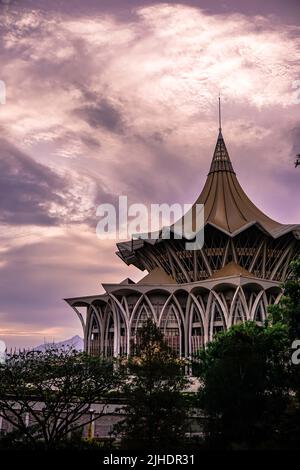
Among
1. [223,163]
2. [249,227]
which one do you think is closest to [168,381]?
[249,227]

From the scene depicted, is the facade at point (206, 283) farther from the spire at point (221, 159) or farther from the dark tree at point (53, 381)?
the dark tree at point (53, 381)

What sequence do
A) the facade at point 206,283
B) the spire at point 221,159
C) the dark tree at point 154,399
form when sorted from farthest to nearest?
the spire at point 221,159 → the facade at point 206,283 → the dark tree at point 154,399

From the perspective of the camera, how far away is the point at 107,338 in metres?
57.8

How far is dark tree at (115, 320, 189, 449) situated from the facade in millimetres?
29814

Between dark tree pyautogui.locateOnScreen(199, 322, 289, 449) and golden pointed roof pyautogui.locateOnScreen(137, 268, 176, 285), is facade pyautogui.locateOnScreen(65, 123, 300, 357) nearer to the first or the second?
golden pointed roof pyautogui.locateOnScreen(137, 268, 176, 285)

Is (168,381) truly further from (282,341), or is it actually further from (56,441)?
(282,341)

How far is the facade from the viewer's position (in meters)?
50.8

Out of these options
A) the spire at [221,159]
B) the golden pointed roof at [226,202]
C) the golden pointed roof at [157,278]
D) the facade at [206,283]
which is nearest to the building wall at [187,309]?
the facade at [206,283]

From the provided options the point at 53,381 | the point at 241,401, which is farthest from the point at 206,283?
the point at 241,401

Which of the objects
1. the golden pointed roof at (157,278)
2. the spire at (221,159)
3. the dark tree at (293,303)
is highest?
the spire at (221,159)

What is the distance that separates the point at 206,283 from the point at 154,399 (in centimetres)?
3232

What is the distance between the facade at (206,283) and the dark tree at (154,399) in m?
29.8

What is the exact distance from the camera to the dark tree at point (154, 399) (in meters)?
17.5

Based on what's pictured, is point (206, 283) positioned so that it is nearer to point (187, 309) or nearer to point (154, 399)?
point (187, 309)
